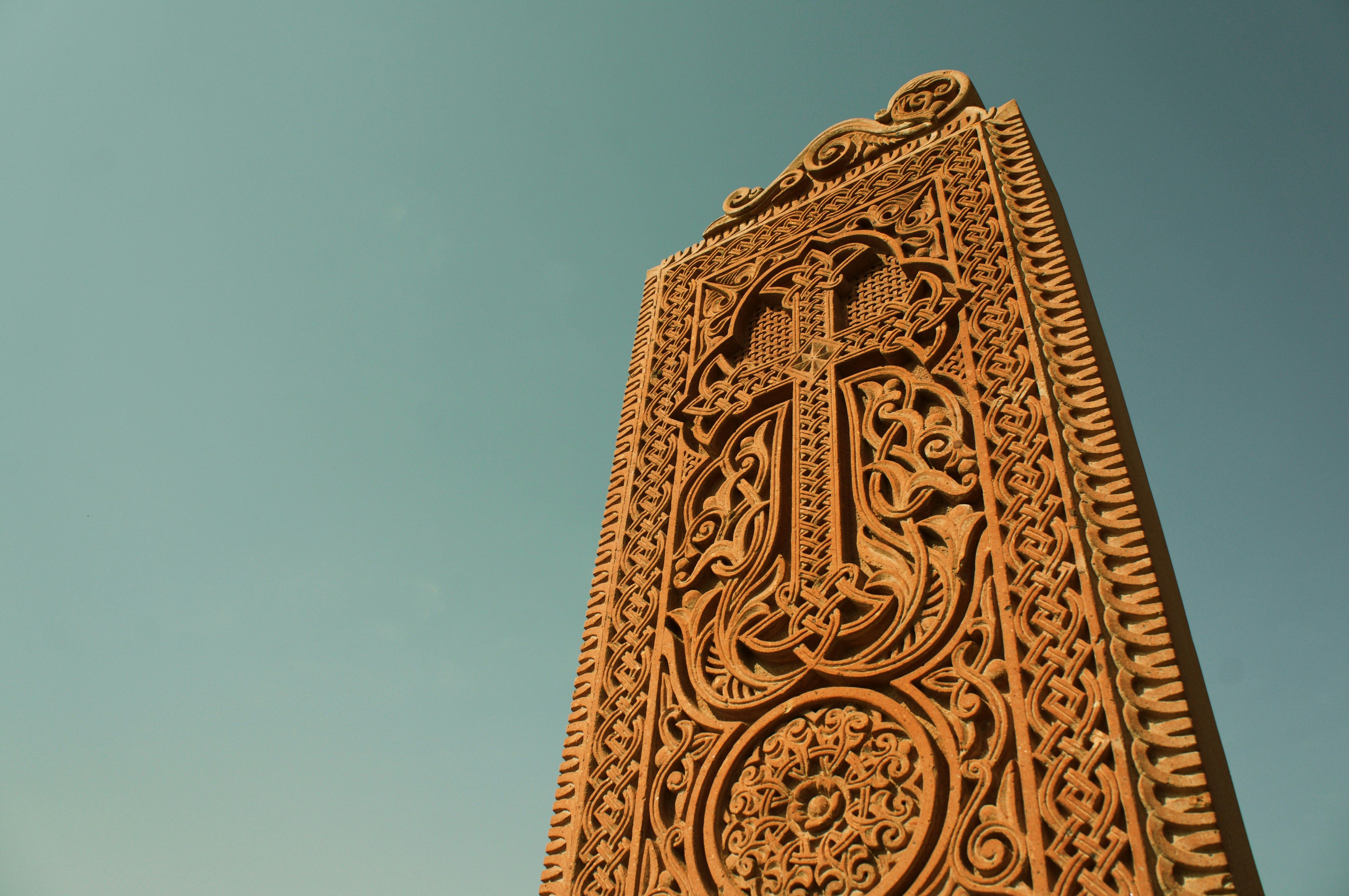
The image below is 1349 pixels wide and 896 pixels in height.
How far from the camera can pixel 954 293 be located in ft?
8.82

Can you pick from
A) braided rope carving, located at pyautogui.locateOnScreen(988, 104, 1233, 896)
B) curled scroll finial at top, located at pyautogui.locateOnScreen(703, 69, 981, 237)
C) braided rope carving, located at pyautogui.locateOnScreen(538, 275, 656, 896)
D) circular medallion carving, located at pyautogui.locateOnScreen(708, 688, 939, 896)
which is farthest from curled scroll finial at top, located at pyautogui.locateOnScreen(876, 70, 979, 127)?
circular medallion carving, located at pyautogui.locateOnScreen(708, 688, 939, 896)

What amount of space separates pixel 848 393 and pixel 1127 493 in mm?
897

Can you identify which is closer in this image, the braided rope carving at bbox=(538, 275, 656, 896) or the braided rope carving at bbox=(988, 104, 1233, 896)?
the braided rope carving at bbox=(988, 104, 1233, 896)

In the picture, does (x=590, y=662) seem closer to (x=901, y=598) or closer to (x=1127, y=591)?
(x=901, y=598)

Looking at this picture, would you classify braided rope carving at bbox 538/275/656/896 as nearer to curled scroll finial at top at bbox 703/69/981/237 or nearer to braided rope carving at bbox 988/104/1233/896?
curled scroll finial at top at bbox 703/69/981/237

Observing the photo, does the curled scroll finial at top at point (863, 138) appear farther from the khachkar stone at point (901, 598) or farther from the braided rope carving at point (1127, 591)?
the braided rope carving at point (1127, 591)

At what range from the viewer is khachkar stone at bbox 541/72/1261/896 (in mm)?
1715

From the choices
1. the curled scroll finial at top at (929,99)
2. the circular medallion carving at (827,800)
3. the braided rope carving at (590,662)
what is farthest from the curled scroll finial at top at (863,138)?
the circular medallion carving at (827,800)

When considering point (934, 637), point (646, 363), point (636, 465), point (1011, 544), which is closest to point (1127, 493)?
point (1011, 544)

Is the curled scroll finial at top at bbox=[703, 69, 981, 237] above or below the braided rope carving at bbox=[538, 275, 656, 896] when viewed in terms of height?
above

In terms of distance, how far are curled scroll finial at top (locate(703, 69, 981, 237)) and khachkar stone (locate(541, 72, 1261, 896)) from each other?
0.03 meters

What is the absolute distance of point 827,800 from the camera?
1971 mm

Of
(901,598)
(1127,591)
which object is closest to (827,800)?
(901,598)

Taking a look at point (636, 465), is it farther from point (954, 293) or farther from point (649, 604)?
point (954, 293)
